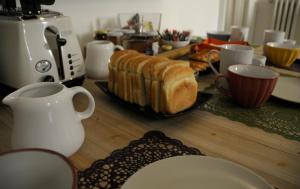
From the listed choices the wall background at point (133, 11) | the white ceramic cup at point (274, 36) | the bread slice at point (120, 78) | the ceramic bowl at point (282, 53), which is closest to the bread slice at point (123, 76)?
the bread slice at point (120, 78)

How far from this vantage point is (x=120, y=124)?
1.98 feet

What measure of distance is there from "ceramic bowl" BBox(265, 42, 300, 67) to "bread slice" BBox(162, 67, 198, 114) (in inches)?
21.0

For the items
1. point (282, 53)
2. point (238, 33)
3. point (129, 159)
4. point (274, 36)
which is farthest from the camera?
point (238, 33)

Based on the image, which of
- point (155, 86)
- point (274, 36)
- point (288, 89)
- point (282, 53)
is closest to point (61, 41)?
point (155, 86)

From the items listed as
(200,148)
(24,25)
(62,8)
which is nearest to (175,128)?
(200,148)

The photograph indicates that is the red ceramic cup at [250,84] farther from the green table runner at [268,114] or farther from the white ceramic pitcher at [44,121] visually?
the white ceramic pitcher at [44,121]

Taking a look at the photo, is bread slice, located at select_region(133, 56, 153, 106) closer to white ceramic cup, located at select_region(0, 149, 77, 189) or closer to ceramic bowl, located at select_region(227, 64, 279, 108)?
ceramic bowl, located at select_region(227, 64, 279, 108)

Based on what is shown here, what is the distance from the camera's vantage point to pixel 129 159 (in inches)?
18.8

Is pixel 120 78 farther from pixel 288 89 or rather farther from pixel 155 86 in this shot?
pixel 288 89

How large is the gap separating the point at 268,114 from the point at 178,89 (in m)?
0.25

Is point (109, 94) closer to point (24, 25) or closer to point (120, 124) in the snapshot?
point (120, 124)

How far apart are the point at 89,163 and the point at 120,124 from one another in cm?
15

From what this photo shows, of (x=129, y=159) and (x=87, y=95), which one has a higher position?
(x=87, y=95)

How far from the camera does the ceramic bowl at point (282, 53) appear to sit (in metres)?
0.98
